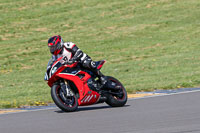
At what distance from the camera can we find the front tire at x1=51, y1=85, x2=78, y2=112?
9648 millimetres

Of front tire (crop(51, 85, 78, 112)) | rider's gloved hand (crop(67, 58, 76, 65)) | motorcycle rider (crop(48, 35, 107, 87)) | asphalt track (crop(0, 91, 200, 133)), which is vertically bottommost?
asphalt track (crop(0, 91, 200, 133))

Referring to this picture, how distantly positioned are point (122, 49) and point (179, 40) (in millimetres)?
3426

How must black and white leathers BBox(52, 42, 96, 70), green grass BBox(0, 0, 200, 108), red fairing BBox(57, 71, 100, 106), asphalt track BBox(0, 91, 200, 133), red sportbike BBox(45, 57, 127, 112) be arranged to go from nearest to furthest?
asphalt track BBox(0, 91, 200, 133) < red sportbike BBox(45, 57, 127, 112) < red fairing BBox(57, 71, 100, 106) < black and white leathers BBox(52, 42, 96, 70) < green grass BBox(0, 0, 200, 108)

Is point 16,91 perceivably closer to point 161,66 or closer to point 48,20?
point 161,66

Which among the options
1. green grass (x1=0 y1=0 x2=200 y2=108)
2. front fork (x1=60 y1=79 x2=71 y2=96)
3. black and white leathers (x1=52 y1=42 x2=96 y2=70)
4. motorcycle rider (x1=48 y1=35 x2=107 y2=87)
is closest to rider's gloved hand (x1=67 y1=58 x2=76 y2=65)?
motorcycle rider (x1=48 y1=35 x2=107 y2=87)

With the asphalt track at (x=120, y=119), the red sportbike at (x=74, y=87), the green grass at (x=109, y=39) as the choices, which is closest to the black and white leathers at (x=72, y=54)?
the red sportbike at (x=74, y=87)

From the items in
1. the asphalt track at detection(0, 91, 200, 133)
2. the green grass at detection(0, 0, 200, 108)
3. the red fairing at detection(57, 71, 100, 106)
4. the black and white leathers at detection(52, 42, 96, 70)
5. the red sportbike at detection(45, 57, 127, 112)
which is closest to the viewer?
the asphalt track at detection(0, 91, 200, 133)

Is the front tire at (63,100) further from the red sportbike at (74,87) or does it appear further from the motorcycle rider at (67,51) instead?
the motorcycle rider at (67,51)

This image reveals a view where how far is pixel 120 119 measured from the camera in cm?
862

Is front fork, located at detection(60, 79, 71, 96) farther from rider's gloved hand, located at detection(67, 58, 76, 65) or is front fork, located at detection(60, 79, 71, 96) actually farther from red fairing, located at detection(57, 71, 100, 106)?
rider's gloved hand, located at detection(67, 58, 76, 65)

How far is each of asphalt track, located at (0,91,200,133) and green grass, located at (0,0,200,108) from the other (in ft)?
7.38

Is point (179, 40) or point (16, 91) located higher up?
point (179, 40)

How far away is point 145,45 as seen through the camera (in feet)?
88.7

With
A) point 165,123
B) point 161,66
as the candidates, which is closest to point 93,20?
point 161,66
